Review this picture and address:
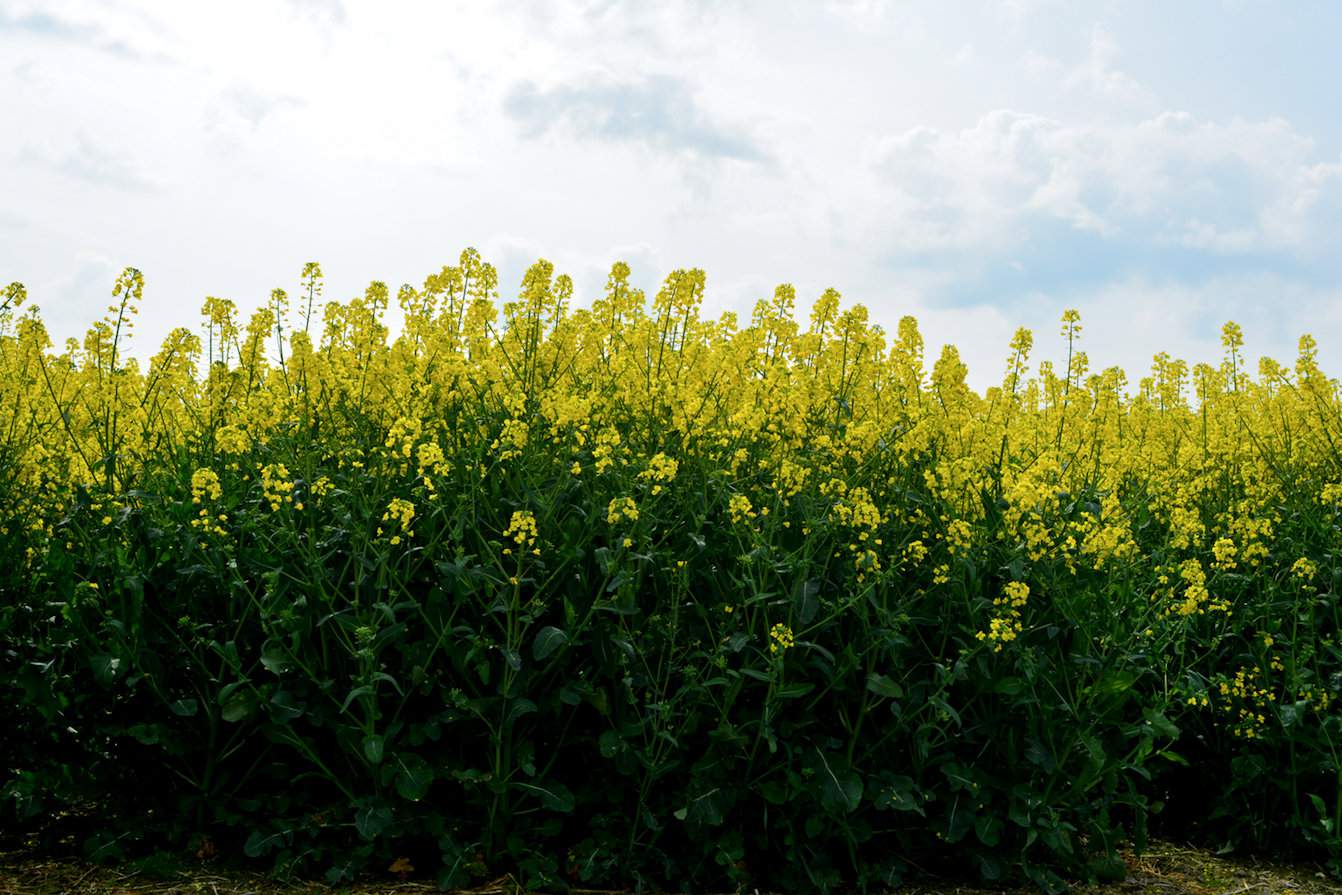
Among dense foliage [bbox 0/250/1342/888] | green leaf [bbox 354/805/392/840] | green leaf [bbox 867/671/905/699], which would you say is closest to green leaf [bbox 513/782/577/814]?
dense foliage [bbox 0/250/1342/888]

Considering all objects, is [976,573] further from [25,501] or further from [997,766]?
[25,501]

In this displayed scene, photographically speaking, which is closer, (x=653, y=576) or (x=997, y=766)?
(x=653, y=576)

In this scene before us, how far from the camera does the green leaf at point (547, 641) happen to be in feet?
12.9

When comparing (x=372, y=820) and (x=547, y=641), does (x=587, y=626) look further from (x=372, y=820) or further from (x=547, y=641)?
(x=372, y=820)

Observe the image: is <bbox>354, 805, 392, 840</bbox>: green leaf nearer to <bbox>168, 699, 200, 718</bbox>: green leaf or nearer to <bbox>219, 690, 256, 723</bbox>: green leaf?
<bbox>219, 690, 256, 723</bbox>: green leaf

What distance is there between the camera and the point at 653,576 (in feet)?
13.9

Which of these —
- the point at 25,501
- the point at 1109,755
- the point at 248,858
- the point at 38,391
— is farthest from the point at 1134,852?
the point at 38,391

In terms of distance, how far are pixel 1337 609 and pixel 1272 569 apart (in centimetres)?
43

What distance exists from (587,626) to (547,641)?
0.17m

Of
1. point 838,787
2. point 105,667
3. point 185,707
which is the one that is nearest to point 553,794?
point 838,787

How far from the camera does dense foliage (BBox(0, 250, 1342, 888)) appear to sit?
4.13 meters

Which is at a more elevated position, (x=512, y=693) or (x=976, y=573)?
(x=976, y=573)

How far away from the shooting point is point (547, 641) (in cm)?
395

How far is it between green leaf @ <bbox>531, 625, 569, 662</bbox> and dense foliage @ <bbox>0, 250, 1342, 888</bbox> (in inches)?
0.6
